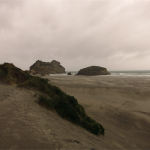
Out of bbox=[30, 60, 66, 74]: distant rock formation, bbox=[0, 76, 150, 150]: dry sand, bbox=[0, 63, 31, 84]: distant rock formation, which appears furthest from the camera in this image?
bbox=[30, 60, 66, 74]: distant rock formation

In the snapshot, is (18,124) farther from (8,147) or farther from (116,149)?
(116,149)

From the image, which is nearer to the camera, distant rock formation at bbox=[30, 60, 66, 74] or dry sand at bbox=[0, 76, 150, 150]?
dry sand at bbox=[0, 76, 150, 150]

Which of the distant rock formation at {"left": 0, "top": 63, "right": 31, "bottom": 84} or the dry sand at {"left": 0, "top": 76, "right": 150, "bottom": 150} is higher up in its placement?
the distant rock formation at {"left": 0, "top": 63, "right": 31, "bottom": 84}

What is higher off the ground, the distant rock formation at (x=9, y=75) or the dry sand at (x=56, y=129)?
the distant rock formation at (x=9, y=75)

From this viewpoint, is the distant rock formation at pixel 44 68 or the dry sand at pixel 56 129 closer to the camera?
the dry sand at pixel 56 129

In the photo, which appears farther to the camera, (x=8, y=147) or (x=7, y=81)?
(x=7, y=81)

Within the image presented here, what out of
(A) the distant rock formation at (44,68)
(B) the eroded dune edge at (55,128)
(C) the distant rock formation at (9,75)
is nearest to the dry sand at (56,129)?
(B) the eroded dune edge at (55,128)

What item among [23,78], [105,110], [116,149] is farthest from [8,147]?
[23,78]

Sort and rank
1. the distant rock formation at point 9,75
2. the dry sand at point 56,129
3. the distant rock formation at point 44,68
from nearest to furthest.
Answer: the dry sand at point 56,129
the distant rock formation at point 9,75
the distant rock formation at point 44,68

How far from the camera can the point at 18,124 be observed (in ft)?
8.77

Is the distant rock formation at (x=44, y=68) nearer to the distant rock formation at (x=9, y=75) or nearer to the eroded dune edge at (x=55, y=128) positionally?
the distant rock formation at (x=9, y=75)

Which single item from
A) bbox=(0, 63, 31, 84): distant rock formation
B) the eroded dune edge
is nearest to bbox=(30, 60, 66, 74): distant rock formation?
bbox=(0, 63, 31, 84): distant rock formation

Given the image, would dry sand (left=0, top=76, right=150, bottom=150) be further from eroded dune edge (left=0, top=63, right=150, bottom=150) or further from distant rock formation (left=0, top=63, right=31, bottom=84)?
distant rock formation (left=0, top=63, right=31, bottom=84)

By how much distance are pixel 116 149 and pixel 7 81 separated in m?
9.97
